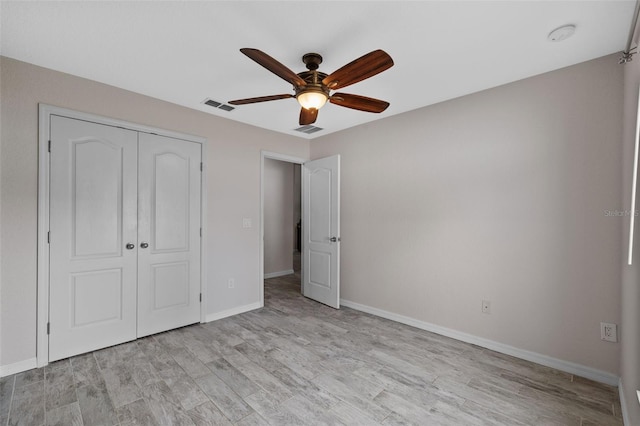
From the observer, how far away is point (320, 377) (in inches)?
89.7

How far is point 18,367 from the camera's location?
2.30 m

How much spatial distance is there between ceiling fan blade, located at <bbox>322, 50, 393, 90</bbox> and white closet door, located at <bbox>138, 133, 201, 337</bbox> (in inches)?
83.1

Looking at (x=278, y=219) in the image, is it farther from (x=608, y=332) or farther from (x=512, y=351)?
(x=608, y=332)

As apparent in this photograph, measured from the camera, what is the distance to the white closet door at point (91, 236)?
2498 mm

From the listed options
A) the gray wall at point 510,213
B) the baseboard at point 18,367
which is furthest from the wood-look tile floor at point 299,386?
the gray wall at point 510,213

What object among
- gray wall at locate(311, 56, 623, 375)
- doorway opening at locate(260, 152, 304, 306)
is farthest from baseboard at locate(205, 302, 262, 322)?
doorway opening at locate(260, 152, 304, 306)

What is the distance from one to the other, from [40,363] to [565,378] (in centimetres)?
434

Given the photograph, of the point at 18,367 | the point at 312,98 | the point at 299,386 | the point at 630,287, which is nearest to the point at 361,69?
the point at 312,98

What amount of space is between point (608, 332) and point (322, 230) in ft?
10.0

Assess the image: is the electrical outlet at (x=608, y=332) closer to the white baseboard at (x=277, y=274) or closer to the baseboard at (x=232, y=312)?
the baseboard at (x=232, y=312)

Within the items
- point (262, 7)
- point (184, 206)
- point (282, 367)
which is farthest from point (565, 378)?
point (184, 206)

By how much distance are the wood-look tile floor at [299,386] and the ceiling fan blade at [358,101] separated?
7.17 ft

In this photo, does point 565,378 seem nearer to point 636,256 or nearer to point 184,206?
point 636,256

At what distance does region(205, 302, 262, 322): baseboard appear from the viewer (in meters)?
3.46
